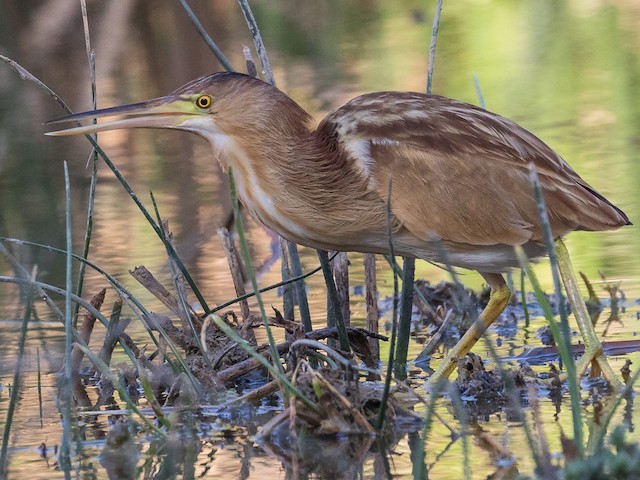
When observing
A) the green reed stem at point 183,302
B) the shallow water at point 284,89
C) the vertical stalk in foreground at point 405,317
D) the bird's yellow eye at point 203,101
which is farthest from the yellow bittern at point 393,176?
the shallow water at point 284,89

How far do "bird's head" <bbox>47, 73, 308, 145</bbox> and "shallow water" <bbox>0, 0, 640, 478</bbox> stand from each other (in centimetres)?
58

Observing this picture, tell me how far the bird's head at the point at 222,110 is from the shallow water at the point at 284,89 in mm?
582

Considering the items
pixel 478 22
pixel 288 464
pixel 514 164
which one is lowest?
pixel 288 464

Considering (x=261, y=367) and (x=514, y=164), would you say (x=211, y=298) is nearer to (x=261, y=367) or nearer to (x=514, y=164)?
(x=261, y=367)

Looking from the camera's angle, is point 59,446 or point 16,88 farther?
point 16,88

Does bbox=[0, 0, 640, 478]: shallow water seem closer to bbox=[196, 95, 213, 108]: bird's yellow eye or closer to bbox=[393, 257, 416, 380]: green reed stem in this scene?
bbox=[393, 257, 416, 380]: green reed stem

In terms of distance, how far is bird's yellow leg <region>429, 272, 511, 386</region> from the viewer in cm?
424

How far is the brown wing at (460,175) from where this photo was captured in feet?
13.7

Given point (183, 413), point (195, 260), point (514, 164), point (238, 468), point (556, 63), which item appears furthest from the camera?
point (556, 63)

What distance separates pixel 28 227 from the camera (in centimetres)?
650

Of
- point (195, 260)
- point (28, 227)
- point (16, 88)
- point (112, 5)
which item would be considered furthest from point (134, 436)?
point (112, 5)

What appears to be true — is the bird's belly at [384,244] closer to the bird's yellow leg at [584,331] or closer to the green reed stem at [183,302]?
the bird's yellow leg at [584,331]

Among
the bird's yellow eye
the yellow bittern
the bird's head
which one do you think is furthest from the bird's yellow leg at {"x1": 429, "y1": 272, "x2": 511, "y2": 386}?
the bird's yellow eye

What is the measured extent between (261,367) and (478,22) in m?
9.62
